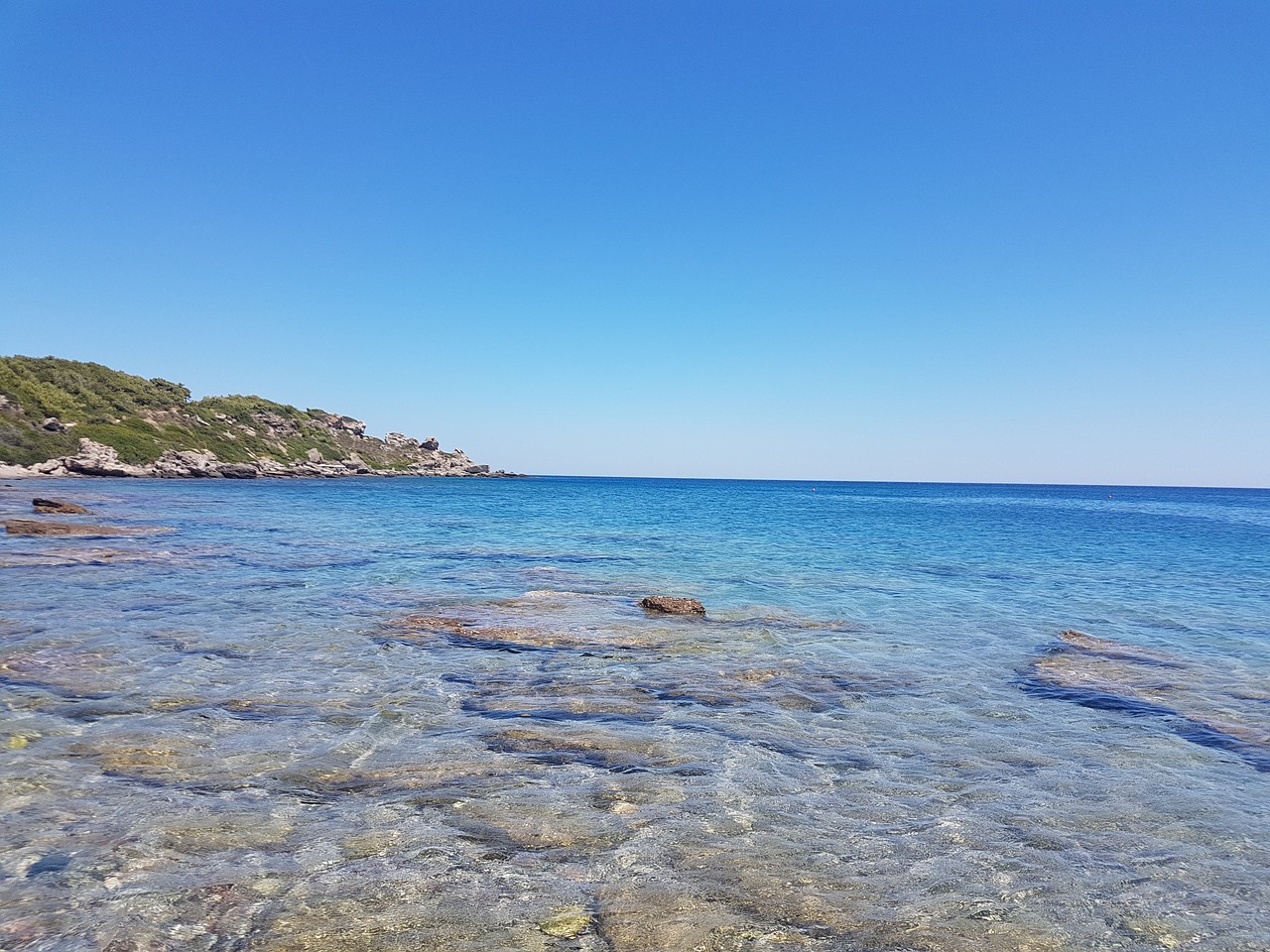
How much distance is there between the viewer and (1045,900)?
6.04 m

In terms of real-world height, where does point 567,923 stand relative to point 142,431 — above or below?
below

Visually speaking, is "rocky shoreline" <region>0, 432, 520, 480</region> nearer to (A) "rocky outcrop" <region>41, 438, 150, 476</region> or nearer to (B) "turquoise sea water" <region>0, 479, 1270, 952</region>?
(A) "rocky outcrop" <region>41, 438, 150, 476</region>

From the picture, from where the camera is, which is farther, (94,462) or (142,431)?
(142,431)

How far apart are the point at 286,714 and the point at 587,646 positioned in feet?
22.0

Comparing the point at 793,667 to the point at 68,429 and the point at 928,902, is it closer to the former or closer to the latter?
the point at 928,902

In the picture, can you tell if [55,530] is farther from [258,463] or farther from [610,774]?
[258,463]

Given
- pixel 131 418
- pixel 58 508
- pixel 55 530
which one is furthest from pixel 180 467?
pixel 55 530

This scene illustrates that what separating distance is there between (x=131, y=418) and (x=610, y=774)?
129m

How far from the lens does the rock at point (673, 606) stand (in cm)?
1942

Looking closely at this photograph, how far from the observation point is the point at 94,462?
89438 millimetres

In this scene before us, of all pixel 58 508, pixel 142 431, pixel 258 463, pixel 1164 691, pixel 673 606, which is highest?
pixel 142 431

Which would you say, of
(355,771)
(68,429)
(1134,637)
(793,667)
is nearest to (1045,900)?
(355,771)

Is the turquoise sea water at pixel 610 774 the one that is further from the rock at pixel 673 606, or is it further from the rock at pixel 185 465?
the rock at pixel 185 465

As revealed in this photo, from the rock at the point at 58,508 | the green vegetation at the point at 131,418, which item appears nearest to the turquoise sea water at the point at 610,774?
the rock at the point at 58,508
